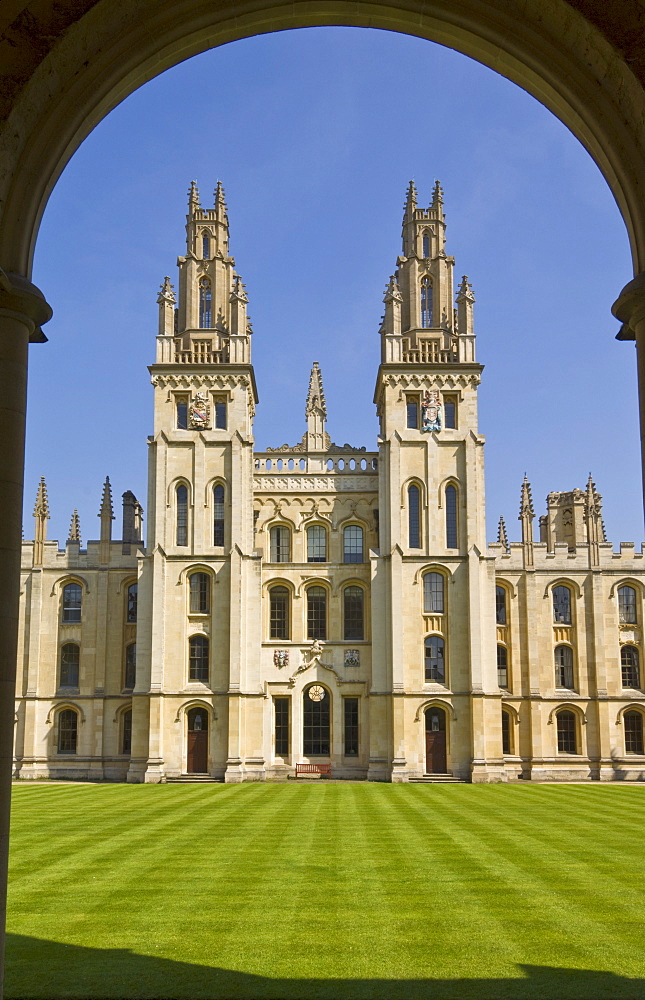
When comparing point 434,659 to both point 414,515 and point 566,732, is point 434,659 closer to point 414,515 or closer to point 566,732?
point 414,515

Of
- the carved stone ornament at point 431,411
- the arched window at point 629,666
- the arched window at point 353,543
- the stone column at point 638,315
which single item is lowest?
the arched window at point 629,666

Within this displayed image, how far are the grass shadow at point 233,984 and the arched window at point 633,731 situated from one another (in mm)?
44790

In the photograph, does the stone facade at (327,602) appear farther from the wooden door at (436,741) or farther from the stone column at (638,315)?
the stone column at (638,315)

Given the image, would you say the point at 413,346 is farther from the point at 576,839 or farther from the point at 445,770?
the point at 576,839

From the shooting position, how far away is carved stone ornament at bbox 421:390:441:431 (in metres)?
54.0

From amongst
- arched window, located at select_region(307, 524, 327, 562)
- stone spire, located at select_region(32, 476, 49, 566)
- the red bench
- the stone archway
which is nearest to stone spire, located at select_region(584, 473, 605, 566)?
arched window, located at select_region(307, 524, 327, 562)

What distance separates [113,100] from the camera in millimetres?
9883

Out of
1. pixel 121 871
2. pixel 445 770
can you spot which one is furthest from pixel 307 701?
pixel 121 871

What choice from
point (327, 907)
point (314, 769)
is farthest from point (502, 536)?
point (327, 907)

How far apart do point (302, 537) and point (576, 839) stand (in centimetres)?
3205

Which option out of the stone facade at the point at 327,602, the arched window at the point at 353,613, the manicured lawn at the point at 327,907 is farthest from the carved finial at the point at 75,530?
the manicured lawn at the point at 327,907

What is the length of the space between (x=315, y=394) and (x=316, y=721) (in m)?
18.4

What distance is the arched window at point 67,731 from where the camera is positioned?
5572 centimetres

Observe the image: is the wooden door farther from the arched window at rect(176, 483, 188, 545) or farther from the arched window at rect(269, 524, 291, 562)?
the arched window at rect(176, 483, 188, 545)
